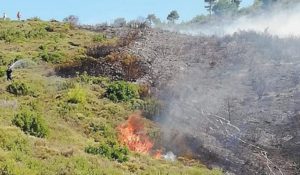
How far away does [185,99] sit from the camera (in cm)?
2897

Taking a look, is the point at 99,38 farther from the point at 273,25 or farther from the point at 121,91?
the point at 273,25

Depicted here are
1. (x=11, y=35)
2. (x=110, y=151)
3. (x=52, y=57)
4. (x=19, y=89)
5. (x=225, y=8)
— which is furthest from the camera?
(x=225, y=8)

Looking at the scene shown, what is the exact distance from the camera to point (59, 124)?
24531 millimetres

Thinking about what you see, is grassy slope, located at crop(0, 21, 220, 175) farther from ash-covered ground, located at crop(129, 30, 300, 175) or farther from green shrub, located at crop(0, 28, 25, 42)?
ash-covered ground, located at crop(129, 30, 300, 175)

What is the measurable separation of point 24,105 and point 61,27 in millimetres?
25484

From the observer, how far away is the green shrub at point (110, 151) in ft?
68.6

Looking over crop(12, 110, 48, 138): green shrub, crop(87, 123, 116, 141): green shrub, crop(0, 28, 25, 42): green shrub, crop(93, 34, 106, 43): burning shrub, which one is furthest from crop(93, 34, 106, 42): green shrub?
crop(12, 110, 48, 138): green shrub

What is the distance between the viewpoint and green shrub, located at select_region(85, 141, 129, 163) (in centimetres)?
2091

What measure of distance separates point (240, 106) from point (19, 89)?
12.3 meters

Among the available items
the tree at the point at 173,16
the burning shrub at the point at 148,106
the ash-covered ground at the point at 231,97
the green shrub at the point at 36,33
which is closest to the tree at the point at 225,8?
the tree at the point at 173,16

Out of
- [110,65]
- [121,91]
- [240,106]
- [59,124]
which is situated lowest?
[59,124]

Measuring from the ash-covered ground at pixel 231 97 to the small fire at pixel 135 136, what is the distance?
3.37 ft

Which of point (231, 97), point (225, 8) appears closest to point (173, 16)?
point (225, 8)

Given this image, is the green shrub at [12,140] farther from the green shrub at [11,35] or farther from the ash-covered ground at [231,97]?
the green shrub at [11,35]
